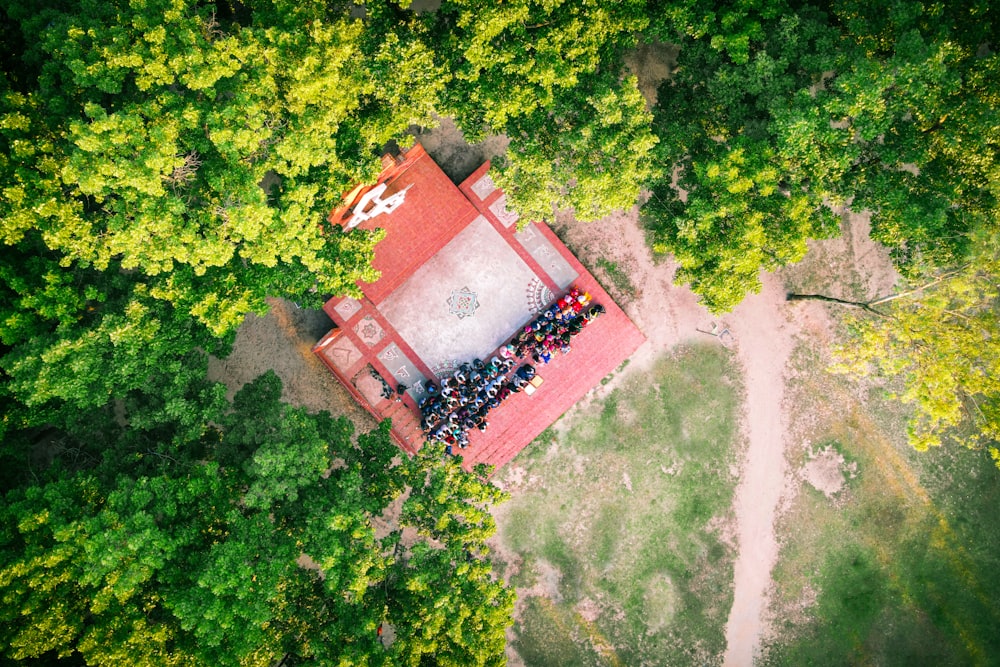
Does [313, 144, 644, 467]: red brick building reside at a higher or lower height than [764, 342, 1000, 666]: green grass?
higher

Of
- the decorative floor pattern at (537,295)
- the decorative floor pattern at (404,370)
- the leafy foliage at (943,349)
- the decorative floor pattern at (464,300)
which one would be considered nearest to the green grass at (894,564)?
the leafy foliage at (943,349)

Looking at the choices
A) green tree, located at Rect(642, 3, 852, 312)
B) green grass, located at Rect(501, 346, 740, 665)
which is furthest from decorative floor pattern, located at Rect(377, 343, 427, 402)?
green tree, located at Rect(642, 3, 852, 312)

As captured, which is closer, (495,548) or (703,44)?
(703,44)

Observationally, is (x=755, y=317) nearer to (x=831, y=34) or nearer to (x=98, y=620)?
(x=831, y=34)

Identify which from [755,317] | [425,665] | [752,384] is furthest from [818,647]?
[425,665]

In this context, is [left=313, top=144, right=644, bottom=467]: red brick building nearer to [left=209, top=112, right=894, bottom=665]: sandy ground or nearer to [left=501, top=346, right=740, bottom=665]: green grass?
[left=209, top=112, right=894, bottom=665]: sandy ground
